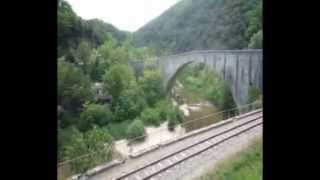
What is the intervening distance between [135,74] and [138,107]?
1.12 m

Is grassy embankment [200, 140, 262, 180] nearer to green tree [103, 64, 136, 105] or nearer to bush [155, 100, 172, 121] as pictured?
green tree [103, 64, 136, 105]

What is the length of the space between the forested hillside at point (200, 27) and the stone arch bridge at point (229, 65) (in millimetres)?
427

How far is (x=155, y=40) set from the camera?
6.31 m

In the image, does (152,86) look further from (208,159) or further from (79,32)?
(208,159)

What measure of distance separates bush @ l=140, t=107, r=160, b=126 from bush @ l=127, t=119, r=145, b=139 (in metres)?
0.22

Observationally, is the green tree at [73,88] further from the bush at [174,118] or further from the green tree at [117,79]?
the bush at [174,118]

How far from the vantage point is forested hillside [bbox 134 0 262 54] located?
4902mm

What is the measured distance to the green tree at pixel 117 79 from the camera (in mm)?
5039

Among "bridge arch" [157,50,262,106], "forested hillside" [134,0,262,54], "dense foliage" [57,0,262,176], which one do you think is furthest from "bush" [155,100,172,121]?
"bridge arch" [157,50,262,106]

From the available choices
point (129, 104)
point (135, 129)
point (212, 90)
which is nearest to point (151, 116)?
point (135, 129)

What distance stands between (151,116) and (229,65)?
229cm

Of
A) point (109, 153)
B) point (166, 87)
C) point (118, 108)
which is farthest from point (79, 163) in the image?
point (166, 87)
